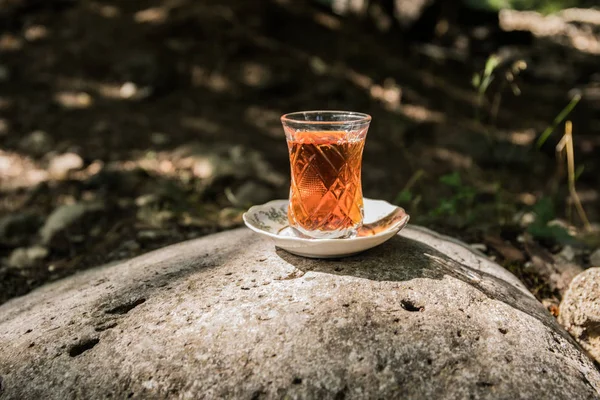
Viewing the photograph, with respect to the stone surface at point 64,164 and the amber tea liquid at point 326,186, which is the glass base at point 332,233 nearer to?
the amber tea liquid at point 326,186

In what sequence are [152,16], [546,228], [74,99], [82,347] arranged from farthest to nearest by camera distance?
[152,16] → [74,99] → [546,228] → [82,347]

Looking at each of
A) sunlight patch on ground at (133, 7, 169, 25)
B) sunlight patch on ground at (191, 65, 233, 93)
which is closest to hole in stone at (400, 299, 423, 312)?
sunlight patch on ground at (191, 65, 233, 93)

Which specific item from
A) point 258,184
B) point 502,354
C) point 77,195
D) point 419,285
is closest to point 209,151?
point 258,184

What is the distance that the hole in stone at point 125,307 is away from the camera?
1.87m

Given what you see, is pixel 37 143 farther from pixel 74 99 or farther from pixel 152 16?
pixel 152 16

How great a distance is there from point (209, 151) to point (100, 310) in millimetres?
3243

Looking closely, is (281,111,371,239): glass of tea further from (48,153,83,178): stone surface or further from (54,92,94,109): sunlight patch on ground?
(54,92,94,109): sunlight patch on ground

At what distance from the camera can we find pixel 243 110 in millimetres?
5793

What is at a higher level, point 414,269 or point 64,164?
point 414,269

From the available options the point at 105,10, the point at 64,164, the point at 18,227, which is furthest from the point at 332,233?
the point at 105,10

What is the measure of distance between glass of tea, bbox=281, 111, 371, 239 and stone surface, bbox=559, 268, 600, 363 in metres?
0.98

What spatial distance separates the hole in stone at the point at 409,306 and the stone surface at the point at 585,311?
2.59ft

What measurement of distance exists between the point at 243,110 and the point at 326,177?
3976mm

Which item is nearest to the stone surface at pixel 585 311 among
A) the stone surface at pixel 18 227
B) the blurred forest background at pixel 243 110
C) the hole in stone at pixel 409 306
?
the hole in stone at pixel 409 306
